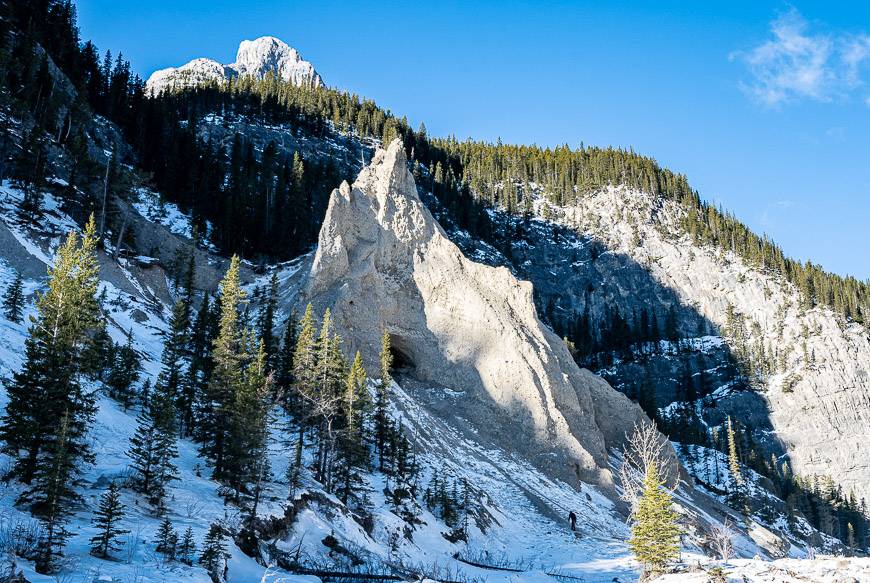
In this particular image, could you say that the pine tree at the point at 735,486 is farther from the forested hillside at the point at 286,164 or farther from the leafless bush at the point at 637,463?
the forested hillside at the point at 286,164

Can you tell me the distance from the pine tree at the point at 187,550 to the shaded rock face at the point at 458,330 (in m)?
34.2

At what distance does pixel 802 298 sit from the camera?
120m

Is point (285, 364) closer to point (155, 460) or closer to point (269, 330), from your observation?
point (269, 330)

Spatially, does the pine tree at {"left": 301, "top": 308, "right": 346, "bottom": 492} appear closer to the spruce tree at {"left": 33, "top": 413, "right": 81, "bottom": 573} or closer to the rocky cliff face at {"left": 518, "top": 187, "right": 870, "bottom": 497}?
the spruce tree at {"left": 33, "top": 413, "right": 81, "bottom": 573}

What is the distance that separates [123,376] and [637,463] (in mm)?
43984

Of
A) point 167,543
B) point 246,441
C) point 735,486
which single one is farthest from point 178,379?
point 735,486

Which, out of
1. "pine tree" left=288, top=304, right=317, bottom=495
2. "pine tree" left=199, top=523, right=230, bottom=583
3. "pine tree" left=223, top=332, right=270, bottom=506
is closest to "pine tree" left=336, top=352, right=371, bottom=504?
"pine tree" left=288, top=304, right=317, bottom=495

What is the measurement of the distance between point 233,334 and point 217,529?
699 inches

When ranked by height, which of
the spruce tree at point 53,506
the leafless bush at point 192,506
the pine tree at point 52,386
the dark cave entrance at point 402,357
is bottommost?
the leafless bush at point 192,506

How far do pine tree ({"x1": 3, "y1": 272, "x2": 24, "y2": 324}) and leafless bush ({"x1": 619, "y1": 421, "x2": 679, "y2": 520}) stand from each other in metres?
33.5

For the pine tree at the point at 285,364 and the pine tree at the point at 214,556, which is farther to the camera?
the pine tree at the point at 285,364

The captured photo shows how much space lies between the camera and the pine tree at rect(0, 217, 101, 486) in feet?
65.8

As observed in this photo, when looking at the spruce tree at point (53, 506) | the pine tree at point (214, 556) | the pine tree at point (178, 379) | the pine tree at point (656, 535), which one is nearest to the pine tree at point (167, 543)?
the pine tree at point (214, 556)

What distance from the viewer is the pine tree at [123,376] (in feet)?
111
